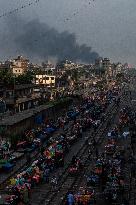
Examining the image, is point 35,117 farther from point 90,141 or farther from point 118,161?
point 118,161

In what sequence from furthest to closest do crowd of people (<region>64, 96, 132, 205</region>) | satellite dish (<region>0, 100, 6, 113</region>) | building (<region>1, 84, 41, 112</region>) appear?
building (<region>1, 84, 41, 112</region>)
satellite dish (<region>0, 100, 6, 113</region>)
crowd of people (<region>64, 96, 132, 205</region>)

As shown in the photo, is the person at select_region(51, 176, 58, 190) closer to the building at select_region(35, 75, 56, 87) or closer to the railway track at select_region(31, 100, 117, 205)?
the railway track at select_region(31, 100, 117, 205)

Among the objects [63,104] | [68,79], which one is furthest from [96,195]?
[68,79]

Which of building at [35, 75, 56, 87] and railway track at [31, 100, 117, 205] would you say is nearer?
railway track at [31, 100, 117, 205]

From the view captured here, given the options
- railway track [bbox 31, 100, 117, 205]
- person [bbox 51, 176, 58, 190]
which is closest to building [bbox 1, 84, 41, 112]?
railway track [bbox 31, 100, 117, 205]

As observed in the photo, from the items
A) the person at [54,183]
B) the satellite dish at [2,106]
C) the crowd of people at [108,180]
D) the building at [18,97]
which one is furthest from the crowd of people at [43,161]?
the building at [18,97]

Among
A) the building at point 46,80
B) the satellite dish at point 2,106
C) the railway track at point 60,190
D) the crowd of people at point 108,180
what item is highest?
the building at point 46,80

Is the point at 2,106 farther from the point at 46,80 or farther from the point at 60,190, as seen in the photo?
the point at 46,80

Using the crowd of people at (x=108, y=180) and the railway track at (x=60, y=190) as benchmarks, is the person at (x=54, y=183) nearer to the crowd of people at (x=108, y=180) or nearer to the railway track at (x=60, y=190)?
the railway track at (x=60, y=190)

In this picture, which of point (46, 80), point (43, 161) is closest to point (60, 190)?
point (43, 161)

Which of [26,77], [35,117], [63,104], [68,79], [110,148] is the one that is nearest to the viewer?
[110,148]

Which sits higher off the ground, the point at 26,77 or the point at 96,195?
the point at 26,77
